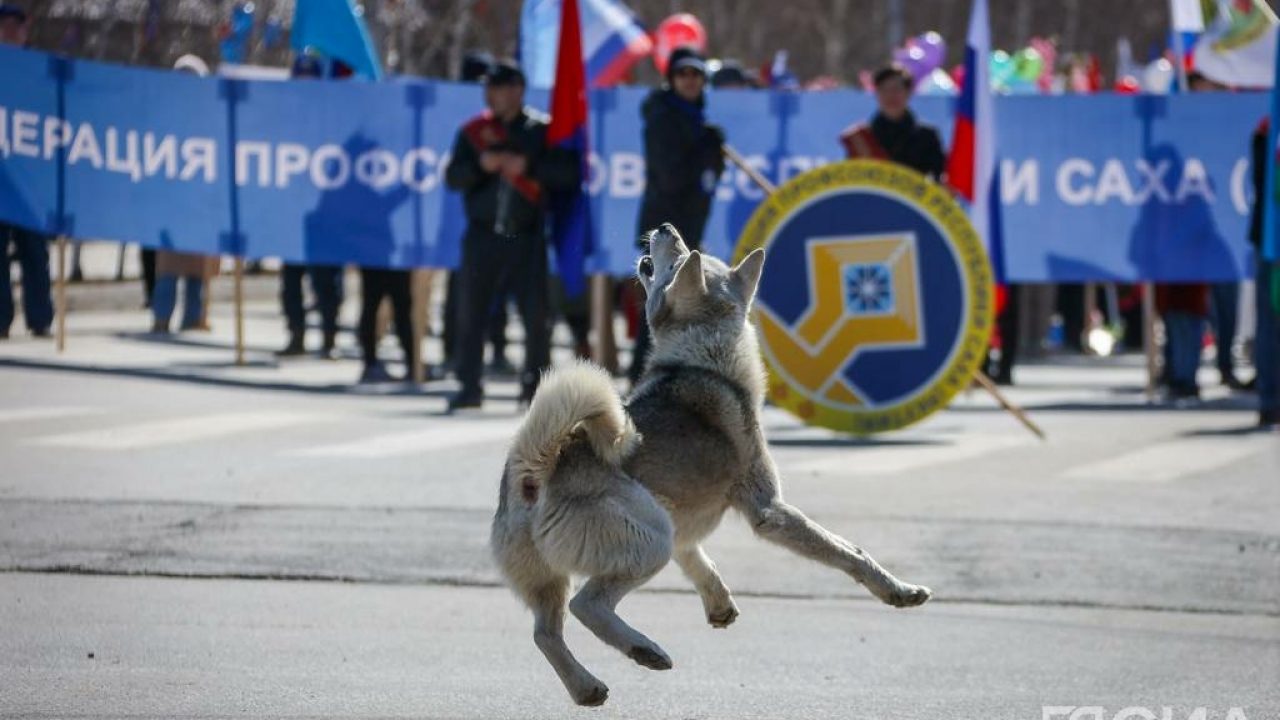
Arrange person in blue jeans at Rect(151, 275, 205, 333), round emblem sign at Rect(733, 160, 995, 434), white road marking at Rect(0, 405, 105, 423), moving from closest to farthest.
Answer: round emblem sign at Rect(733, 160, 995, 434) → white road marking at Rect(0, 405, 105, 423) → person in blue jeans at Rect(151, 275, 205, 333)

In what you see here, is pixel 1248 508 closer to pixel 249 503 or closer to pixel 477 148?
pixel 249 503

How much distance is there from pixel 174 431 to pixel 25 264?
11.7 ft

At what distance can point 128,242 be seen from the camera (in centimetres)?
1770

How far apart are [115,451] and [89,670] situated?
552 cm

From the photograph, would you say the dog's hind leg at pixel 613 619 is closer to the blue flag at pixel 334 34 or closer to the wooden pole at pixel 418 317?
the wooden pole at pixel 418 317

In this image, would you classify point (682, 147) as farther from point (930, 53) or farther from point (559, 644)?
point (930, 53)

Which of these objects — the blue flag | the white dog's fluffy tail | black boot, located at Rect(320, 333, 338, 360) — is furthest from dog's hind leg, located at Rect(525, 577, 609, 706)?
black boot, located at Rect(320, 333, 338, 360)

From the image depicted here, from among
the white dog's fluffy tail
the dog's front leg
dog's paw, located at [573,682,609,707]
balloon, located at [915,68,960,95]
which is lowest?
dog's paw, located at [573,682,609,707]

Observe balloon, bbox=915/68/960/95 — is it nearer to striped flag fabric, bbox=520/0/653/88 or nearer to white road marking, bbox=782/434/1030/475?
striped flag fabric, bbox=520/0/653/88

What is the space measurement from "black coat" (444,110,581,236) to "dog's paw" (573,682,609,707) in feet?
30.0

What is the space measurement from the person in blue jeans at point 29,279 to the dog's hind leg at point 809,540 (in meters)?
10.3

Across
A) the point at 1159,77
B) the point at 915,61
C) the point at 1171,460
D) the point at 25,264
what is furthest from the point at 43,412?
the point at 1159,77

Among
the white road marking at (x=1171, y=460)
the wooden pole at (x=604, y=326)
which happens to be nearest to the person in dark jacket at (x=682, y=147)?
the wooden pole at (x=604, y=326)

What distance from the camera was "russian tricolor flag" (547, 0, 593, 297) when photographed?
15.3 meters
